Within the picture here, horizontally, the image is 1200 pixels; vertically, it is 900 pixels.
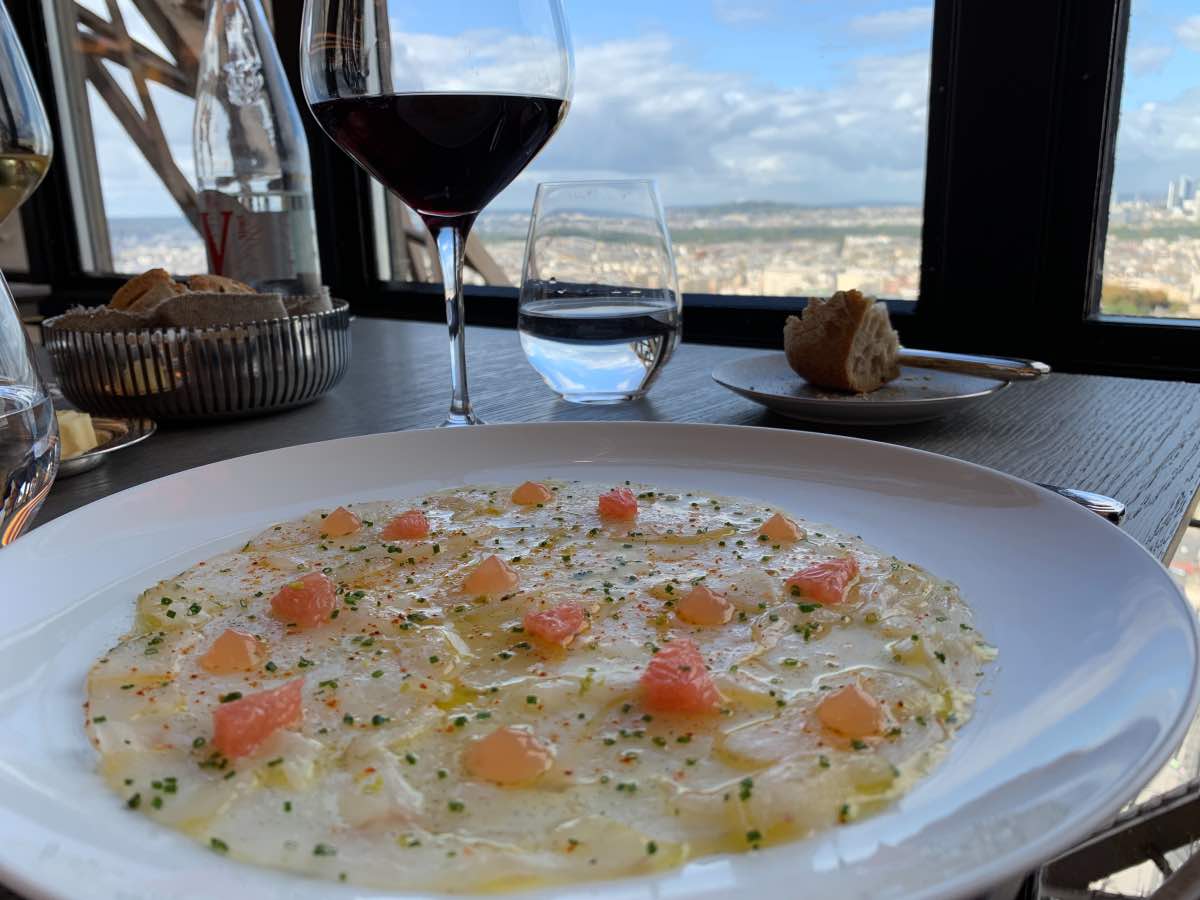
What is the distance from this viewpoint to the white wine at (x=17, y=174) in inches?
48.3

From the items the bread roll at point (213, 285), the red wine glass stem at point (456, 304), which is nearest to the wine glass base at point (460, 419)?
the red wine glass stem at point (456, 304)

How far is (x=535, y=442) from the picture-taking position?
124cm

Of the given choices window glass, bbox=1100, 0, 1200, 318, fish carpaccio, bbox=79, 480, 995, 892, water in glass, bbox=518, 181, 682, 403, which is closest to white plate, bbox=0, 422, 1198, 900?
fish carpaccio, bbox=79, 480, 995, 892

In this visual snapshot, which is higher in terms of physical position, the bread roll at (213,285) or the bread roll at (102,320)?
the bread roll at (213,285)

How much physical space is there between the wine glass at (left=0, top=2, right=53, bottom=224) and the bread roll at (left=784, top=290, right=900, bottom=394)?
3.84ft

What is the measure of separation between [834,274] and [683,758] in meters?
2.83

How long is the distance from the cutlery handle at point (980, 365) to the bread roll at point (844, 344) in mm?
86

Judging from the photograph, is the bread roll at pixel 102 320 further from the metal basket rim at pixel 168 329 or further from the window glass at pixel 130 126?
the window glass at pixel 130 126

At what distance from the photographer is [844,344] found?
4.93ft

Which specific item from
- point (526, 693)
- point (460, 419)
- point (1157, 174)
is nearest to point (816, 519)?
point (526, 693)

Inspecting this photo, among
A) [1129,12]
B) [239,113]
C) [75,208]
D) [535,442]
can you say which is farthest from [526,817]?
[75,208]

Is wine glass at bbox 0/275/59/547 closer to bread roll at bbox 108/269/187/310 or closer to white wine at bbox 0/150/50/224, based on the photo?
white wine at bbox 0/150/50/224

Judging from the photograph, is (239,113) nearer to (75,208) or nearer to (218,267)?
(218,267)

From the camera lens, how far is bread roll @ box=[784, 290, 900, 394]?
1511 millimetres
